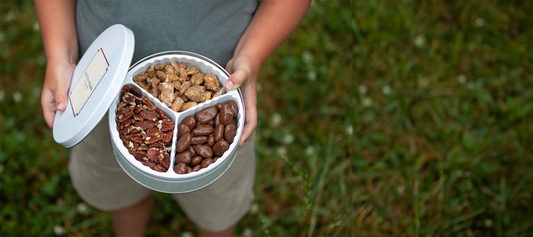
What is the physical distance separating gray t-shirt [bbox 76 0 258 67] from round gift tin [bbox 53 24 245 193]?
0.04 meters

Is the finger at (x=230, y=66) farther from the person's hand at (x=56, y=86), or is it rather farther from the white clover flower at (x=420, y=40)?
the white clover flower at (x=420, y=40)

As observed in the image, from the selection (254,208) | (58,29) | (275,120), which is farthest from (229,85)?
(275,120)

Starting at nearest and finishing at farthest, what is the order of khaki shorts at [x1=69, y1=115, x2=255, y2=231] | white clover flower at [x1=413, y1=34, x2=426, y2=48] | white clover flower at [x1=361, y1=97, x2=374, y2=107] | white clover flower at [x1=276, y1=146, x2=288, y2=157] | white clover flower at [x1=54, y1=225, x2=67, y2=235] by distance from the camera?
khaki shorts at [x1=69, y1=115, x2=255, y2=231]
white clover flower at [x1=54, y1=225, x2=67, y2=235]
white clover flower at [x1=276, y1=146, x2=288, y2=157]
white clover flower at [x1=361, y1=97, x2=374, y2=107]
white clover flower at [x1=413, y1=34, x2=426, y2=48]

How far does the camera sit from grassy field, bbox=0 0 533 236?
1670mm

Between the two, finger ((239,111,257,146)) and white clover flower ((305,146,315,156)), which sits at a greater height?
finger ((239,111,257,146))

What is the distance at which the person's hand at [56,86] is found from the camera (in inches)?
37.7

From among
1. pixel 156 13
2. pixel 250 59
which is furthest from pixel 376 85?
pixel 156 13

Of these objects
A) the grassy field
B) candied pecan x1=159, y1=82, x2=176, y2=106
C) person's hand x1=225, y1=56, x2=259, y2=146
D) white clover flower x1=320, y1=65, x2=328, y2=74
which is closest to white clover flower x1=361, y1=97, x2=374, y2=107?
the grassy field

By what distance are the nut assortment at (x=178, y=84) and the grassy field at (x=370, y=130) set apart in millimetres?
660

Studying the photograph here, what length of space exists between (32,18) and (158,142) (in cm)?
194

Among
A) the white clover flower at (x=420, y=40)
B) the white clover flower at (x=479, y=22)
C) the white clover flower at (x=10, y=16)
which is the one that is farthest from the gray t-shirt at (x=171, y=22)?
the white clover flower at (x=479, y=22)

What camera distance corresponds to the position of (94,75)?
2.77 feet

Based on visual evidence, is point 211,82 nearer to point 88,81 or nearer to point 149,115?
point 149,115

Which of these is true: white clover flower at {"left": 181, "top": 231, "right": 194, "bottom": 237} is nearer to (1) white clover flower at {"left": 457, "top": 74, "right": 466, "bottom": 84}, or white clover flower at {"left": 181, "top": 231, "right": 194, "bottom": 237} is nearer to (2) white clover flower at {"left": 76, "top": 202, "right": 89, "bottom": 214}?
(2) white clover flower at {"left": 76, "top": 202, "right": 89, "bottom": 214}
